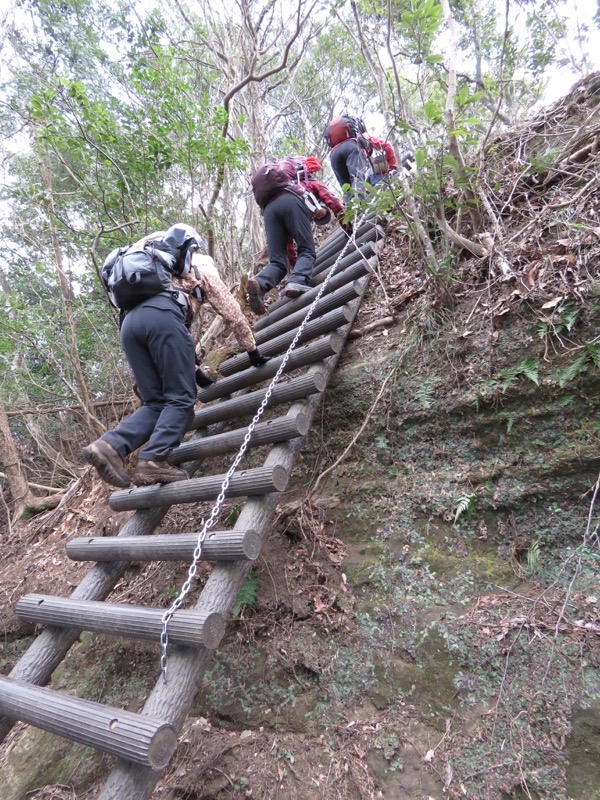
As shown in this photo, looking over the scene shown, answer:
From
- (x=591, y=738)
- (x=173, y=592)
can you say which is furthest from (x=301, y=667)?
(x=591, y=738)

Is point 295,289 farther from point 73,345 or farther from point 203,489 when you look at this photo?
point 73,345

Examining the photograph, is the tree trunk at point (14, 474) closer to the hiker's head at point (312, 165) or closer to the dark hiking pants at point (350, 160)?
the hiker's head at point (312, 165)

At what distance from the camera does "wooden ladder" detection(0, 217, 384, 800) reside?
1.52 metres

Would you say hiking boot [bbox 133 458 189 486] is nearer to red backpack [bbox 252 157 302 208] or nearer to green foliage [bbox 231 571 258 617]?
green foliage [bbox 231 571 258 617]

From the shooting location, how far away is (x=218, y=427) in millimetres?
3367

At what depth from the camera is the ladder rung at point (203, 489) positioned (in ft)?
7.09

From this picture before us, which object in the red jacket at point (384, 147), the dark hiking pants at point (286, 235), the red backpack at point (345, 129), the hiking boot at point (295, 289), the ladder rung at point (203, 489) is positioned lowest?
the ladder rung at point (203, 489)

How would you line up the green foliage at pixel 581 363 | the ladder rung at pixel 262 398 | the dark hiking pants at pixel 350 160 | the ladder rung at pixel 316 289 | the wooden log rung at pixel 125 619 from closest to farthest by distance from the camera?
the wooden log rung at pixel 125 619 < the green foliage at pixel 581 363 < the ladder rung at pixel 262 398 < the ladder rung at pixel 316 289 < the dark hiking pants at pixel 350 160

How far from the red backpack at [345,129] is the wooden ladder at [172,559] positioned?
226 centimetres

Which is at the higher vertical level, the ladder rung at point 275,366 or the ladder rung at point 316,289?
the ladder rung at point 316,289

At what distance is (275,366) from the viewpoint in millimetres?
3156

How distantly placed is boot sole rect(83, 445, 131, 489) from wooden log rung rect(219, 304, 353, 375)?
150 cm

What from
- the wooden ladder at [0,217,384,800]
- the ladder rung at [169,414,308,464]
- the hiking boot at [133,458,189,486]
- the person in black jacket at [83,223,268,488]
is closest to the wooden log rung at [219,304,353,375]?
the wooden ladder at [0,217,384,800]

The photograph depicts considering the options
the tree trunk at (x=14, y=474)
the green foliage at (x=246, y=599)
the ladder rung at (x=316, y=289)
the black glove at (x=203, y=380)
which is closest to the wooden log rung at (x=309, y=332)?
the black glove at (x=203, y=380)
